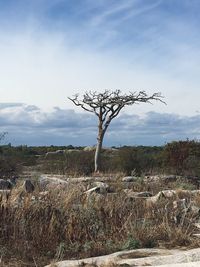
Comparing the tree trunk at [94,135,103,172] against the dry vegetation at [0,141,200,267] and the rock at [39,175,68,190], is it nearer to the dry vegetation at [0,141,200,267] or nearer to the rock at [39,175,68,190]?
the rock at [39,175,68,190]

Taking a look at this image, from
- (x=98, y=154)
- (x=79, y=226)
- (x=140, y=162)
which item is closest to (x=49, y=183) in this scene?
(x=79, y=226)

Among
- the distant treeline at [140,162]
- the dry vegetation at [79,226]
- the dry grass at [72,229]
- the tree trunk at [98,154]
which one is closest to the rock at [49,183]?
the dry vegetation at [79,226]

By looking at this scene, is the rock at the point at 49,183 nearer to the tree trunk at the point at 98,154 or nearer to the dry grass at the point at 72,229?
the dry grass at the point at 72,229

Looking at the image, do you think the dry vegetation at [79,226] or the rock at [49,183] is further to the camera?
the rock at [49,183]

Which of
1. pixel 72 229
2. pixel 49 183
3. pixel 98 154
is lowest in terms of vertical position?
pixel 72 229

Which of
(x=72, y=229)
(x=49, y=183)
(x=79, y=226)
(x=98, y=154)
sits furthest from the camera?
(x=98, y=154)

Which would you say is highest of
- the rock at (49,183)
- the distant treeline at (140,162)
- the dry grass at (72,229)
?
the distant treeline at (140,162)

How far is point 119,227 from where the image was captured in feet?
32.6

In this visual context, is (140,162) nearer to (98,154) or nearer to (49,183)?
(98,154)

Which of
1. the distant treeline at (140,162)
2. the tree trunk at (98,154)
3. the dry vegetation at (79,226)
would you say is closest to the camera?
the dry vegetation at (79,226)

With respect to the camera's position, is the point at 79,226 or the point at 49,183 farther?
the point at 49,183

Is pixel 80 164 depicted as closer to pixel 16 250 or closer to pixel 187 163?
pixel 187 163

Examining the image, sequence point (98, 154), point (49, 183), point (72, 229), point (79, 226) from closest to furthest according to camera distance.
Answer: point (72, 229)
point (79, 226)
point (49, 183)
point (98, 154)

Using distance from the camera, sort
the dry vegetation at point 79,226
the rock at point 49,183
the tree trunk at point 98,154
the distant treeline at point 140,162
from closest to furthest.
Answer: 1. the dry vegetation at point 79,226
2. the rock at point 49,183
3. the distant treeline at point 140,162
4. the tree trunk at point 98,154
